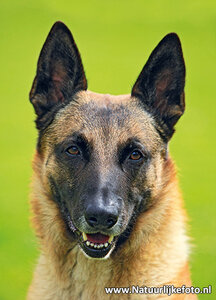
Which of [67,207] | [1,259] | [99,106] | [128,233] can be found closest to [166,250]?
[128,233]

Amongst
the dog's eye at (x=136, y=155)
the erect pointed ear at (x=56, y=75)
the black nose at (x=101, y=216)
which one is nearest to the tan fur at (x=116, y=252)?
the dog's eye at (x=136, y=155)

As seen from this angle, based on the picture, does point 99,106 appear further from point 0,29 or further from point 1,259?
point 0,29

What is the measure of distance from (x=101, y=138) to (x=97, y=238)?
758 millimetres

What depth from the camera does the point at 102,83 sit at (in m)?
15.5

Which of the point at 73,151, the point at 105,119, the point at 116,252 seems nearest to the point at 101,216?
the point at 116,252

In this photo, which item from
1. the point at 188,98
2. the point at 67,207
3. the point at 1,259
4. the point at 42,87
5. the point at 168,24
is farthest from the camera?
the point at 168,24

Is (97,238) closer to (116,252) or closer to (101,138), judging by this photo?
(116,252)

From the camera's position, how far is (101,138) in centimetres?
491

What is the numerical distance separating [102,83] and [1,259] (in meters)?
→ 7.47

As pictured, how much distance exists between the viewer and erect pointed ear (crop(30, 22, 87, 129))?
206 inches

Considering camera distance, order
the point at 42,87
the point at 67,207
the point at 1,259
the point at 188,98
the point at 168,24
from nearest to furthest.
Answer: the point at 67,207, the point at 42,87, the point at 1,259, the point at 188,98, the point at 168,24

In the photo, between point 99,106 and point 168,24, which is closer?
point 99,106

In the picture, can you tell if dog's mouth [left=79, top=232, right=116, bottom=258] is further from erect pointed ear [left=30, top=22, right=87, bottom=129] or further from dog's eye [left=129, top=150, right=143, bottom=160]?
erect pointed ear [left=30, top=22, right=87, bottom=129]

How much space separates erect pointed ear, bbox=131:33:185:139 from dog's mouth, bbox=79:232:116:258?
42.3 inches
